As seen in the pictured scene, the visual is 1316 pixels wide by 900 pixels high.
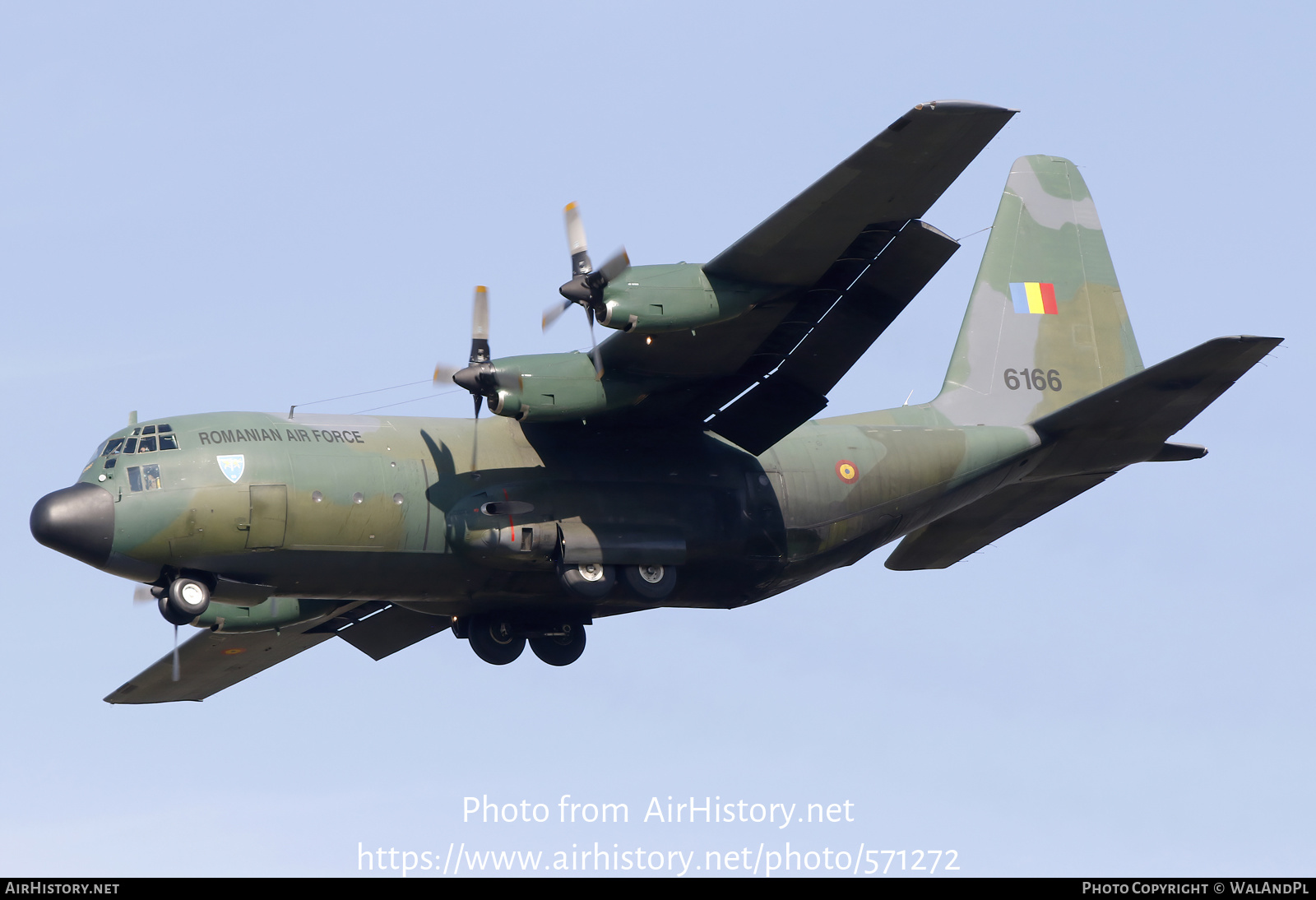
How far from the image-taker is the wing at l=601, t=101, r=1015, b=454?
17.7 meters

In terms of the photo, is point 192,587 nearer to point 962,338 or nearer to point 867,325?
point 867,325

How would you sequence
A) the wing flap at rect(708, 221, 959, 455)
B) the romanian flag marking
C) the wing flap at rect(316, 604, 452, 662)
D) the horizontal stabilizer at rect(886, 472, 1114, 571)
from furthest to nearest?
the romanian flag marking, the horizontal stabilizer at rect(886, 472, 1114, 571), the wing flap at rect(316, 604, 452, 662), the wing flap at rect(708, 221, 959, 455)

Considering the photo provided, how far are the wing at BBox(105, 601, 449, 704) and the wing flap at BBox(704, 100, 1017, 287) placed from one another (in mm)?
7283

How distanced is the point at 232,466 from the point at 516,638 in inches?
178

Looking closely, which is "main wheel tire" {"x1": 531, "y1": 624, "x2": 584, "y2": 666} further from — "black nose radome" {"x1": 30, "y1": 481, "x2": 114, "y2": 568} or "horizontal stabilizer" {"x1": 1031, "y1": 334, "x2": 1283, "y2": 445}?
"horizontal stabilizer" {"x1": 1031, "y1": 334, "x2": 1283, "y2": 445}

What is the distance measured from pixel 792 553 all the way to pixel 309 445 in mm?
5818

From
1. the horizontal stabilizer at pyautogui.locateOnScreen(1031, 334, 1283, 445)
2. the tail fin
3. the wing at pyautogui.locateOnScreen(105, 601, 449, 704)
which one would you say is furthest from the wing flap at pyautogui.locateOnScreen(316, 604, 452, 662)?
the horizontal stabilizer at pyautogui.locateOnScreen(1031, 334, 1283, 445)

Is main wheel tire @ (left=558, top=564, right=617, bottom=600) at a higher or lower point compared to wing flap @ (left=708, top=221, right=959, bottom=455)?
lower

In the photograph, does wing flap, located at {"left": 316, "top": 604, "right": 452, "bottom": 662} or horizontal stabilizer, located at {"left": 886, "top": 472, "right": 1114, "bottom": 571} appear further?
horizontal stabilizer, located at {"left": 886, "top": 472, "right": 1114, "bottom": 571}

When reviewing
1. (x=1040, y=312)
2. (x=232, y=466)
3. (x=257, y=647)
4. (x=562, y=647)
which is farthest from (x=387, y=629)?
(x=1040, y=312)

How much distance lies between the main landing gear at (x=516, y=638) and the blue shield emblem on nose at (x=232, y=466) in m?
4.02

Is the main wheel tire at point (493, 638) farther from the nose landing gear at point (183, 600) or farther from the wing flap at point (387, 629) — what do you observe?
the nose landing gear at point (183, 600)

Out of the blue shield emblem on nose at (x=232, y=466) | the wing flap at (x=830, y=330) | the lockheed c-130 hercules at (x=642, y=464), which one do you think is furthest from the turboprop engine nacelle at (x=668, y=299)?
the blue shield emblem on nose at (x=232, y=466)

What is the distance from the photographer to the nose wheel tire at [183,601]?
61.1 feet
